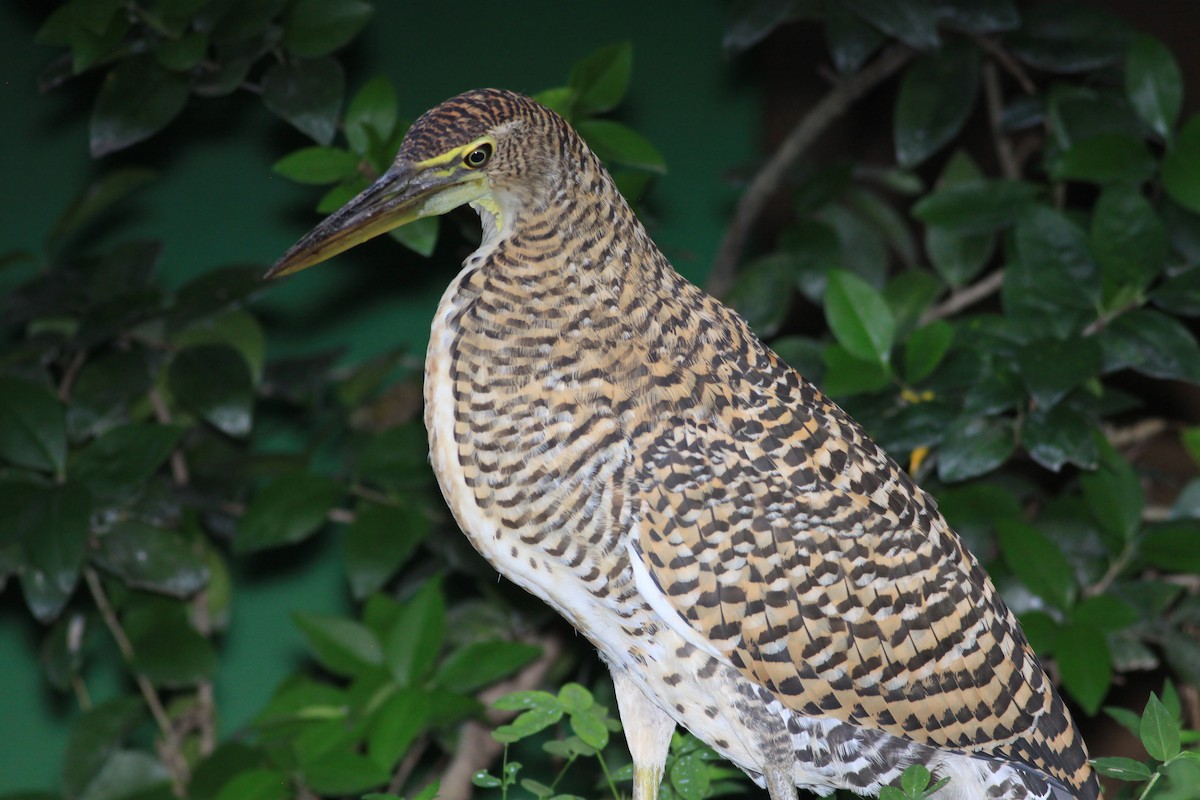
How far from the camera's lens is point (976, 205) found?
1827 millimetres

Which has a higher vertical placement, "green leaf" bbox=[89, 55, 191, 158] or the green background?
"green leaf" bbox=[89, 55, 191, 158]

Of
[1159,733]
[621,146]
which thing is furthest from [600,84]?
[1159,733]

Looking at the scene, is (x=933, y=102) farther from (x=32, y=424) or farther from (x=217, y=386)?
(x=32, y=424)

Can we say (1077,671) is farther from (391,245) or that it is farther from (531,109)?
(391,245)

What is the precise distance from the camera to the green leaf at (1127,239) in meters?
1.64

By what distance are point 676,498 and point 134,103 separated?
1.03m

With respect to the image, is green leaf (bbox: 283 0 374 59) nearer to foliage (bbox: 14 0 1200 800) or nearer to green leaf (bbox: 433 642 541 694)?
foliage (bbox: 14 0 1200 800)

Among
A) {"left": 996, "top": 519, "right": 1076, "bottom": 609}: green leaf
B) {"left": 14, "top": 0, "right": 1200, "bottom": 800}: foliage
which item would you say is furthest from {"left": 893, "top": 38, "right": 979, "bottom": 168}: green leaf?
{"left": 996, "top": 519, "right": 1076, "bottom": 609}: green leaf

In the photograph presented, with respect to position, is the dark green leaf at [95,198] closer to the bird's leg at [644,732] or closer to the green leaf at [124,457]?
the green leaf at [124,457]

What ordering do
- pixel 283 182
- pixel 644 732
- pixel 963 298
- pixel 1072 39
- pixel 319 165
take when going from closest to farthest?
pixel 644 732, pixel 319 165, pixel 1072 39, pixel 963 298, pixel 283 182

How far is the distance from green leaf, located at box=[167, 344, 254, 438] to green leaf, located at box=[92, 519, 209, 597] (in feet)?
0.60

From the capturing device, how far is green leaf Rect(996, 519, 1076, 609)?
163 cm

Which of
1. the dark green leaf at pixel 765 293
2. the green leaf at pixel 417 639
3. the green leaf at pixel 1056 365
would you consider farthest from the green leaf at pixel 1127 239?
the green leaf at pixel 417 639

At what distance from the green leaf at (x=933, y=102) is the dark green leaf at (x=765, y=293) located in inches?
9.6
